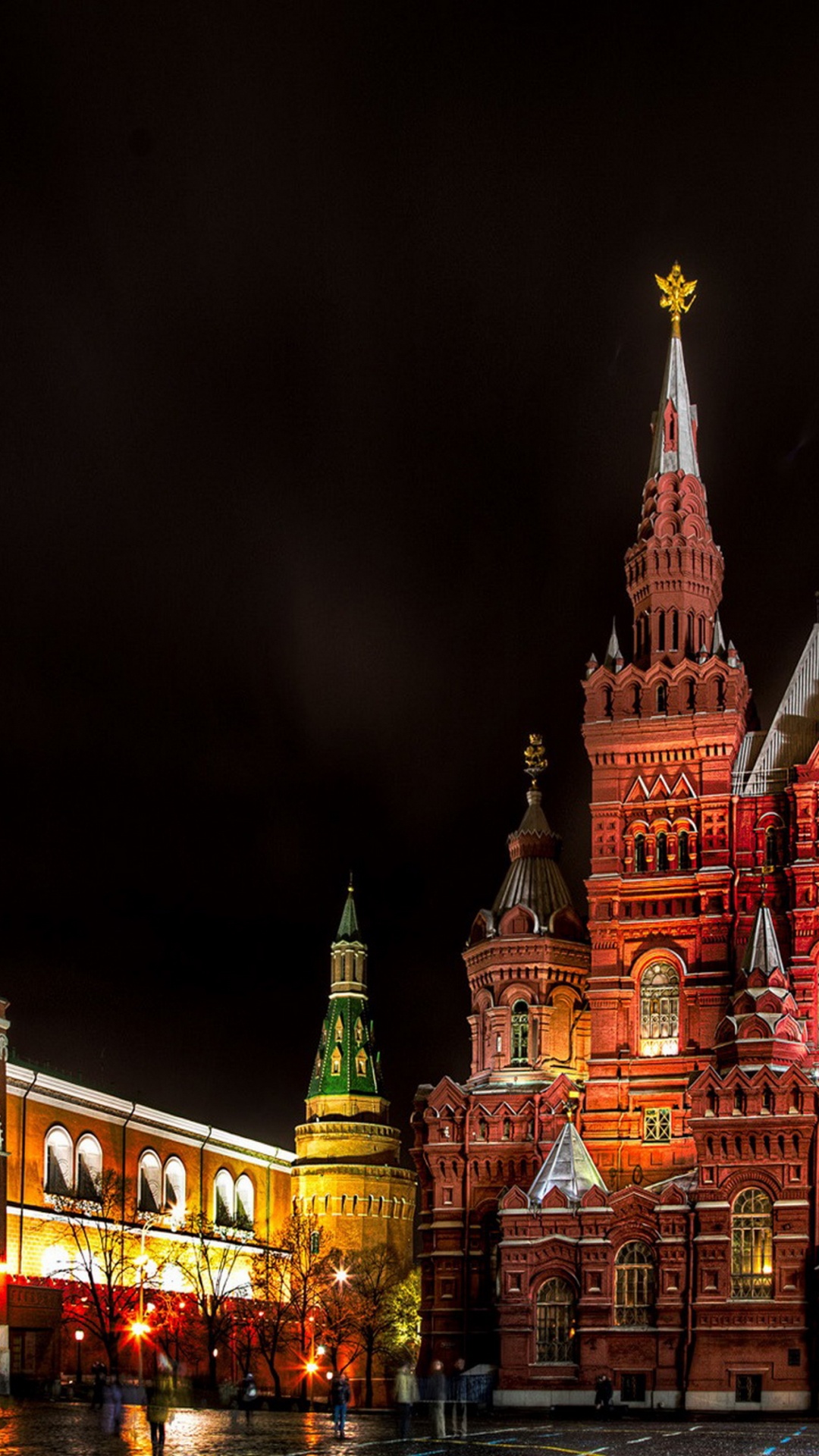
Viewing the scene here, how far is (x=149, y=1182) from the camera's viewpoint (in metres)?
110

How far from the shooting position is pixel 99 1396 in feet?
237

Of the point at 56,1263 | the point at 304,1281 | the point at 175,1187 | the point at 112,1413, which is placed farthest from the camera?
the point at 175,1187

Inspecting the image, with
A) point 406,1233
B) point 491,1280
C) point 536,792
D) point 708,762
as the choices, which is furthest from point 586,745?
point 406,1233

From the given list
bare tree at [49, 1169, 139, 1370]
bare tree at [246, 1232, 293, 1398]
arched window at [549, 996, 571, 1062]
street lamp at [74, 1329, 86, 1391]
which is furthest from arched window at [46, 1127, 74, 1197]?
arched window at [549, 996, 571, 1062]

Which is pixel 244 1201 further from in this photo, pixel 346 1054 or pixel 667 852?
pixel 667 852

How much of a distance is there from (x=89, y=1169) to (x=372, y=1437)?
50.5 m

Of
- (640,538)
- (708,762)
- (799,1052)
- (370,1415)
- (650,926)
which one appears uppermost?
(640,538)

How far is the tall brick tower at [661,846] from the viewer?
8581 cm

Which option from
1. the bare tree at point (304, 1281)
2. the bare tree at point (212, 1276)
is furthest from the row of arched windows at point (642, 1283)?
the bare tree at point (304, 1281)

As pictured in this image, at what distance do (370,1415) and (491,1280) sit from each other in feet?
43.9

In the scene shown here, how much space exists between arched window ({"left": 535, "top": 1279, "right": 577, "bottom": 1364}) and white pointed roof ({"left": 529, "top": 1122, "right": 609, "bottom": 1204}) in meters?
3.45

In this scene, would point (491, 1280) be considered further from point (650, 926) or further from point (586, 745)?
point (586, 745)

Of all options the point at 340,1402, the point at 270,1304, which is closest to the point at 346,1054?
the point at 270,1304

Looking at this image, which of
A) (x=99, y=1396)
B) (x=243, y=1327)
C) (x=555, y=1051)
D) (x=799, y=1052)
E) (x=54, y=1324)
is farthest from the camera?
(x=243, y=1327)
